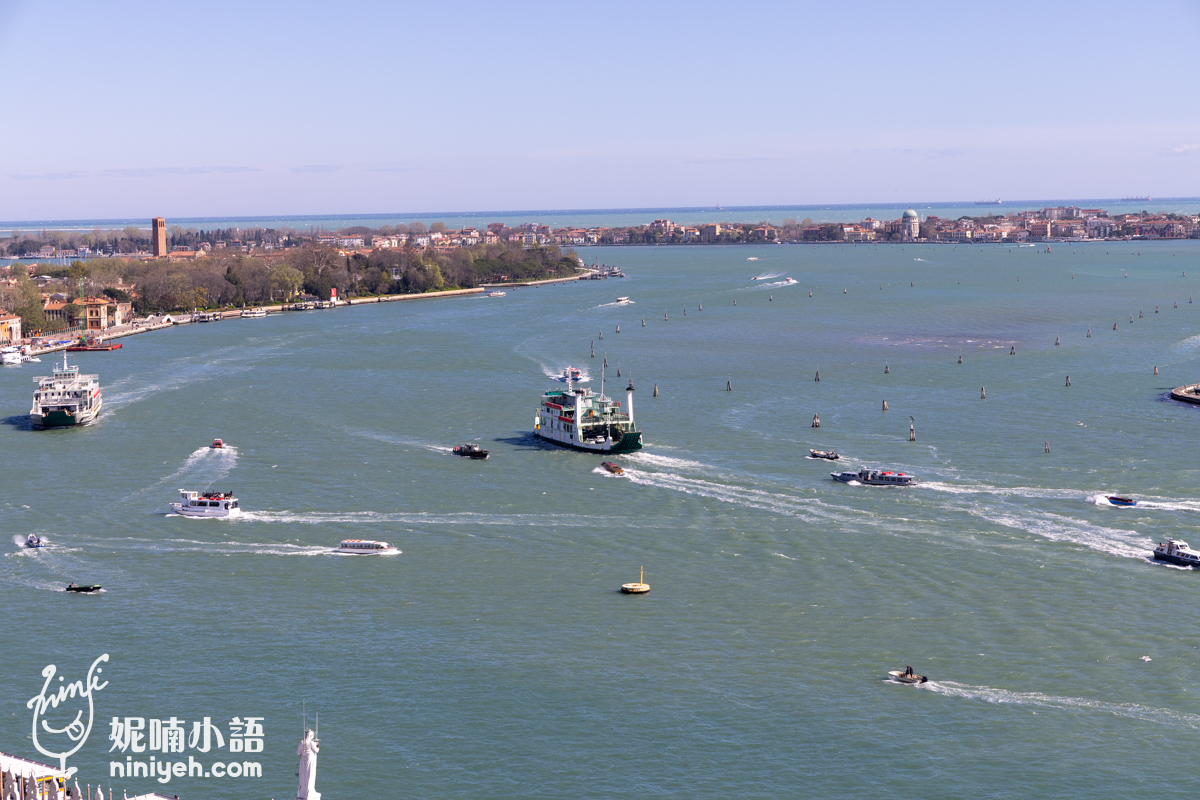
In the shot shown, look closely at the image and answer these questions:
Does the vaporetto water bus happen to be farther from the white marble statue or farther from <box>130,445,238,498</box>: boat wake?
the white marble statue

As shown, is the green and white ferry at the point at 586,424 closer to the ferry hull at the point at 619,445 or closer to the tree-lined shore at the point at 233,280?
the ferry hull at the point at 619,445

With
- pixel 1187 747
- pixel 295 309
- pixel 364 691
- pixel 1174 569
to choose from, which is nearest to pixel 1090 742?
pixel 1187 747

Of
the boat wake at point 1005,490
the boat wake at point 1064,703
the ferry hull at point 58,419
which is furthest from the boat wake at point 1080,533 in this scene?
the ferry hull at point 58,419

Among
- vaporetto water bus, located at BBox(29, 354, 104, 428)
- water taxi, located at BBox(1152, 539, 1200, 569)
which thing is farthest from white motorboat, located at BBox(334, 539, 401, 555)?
vaporetto water bus, located at BBox(29, 354, 104, 428)

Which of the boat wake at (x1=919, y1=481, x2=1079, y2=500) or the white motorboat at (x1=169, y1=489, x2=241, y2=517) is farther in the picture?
the boat wake at (x1=919, y1=481, x2=1079, y2=500)

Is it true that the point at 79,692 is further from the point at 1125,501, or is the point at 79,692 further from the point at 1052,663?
the point at 1125,501

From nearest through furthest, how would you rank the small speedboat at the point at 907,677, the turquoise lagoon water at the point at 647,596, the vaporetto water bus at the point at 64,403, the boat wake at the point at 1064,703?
the turquoise lagoon water at the point at 647,596, the boat wake at the point at 1064,703, the small speedboat at the point at 907,677, the vaporetto water bus at the point at 64,403
